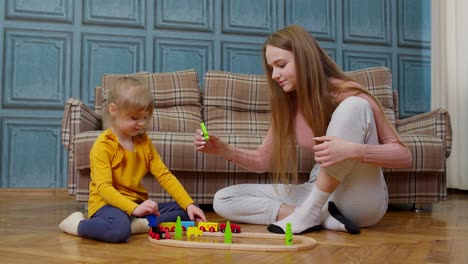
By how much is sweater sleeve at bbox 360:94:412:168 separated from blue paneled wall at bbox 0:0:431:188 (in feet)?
6.83

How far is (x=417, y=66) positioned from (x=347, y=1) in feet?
2.29

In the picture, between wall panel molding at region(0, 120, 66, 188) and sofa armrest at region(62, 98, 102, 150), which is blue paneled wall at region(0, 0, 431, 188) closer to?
wall panel molding at region(0, 120, 66, 188)

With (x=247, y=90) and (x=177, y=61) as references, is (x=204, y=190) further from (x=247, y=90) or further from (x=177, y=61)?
(x=177, y=61)

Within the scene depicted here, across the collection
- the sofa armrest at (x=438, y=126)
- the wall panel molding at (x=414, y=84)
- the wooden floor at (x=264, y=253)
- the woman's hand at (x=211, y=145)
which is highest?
the wall panel molding at (x=414, y=84)

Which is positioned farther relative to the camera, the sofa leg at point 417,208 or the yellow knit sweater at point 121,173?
the sofa leg at point 417,208

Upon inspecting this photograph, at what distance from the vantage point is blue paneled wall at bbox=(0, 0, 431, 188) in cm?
342

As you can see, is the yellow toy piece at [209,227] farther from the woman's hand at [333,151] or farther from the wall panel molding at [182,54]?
the wall panel molding at [182,54]

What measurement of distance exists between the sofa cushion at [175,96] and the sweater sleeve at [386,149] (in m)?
1.29

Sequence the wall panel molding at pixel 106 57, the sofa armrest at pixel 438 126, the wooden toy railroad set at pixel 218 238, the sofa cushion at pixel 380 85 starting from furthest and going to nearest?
the wall panel molding at pixel 106 57 < the sofa cushion at pixel 380 85 < the sofa armrest at pixel 438 126 < the wooden toy railroad set at pixel 218 238

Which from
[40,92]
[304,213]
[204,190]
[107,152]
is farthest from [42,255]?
[40,92]

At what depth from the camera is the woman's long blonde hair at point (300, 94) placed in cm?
A: 162

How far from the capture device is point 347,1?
388cm

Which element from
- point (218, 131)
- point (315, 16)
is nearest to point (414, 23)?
point (315, 16)

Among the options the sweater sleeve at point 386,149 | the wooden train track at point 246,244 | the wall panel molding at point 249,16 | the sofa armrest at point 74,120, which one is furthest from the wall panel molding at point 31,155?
the sweater sleeve at point 386,149
